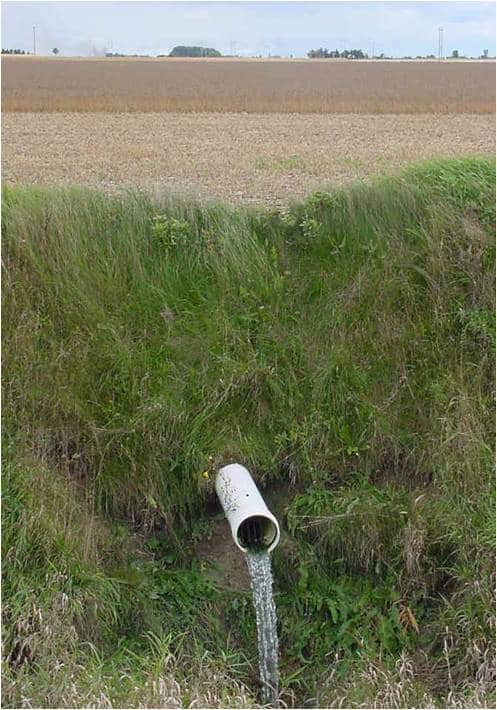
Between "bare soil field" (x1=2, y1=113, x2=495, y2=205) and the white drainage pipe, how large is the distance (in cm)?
293

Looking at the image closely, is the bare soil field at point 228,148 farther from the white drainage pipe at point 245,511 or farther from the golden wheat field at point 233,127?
the white drainage pipe at point 245,511

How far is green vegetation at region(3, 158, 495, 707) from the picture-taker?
4.34m

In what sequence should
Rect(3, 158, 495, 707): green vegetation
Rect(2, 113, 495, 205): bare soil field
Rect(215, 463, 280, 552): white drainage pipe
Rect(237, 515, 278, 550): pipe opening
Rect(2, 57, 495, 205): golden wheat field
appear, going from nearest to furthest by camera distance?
Rect(3, 158, 495, 707): green vegetation, Rect(215, 463, 280, 552): white drainage pipe, Rect(237, 515, 278, 550): pipe opening, Rect(2, 113, 495, 205): bare soil field, Rect(2, 57, 495, 205): golden wheat field

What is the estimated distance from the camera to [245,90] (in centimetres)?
2298

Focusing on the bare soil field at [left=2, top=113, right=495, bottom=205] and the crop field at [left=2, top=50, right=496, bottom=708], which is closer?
the crop field at [left=2, top=50, right=496, bottom=708]

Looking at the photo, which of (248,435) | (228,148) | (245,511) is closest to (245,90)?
(228,148)

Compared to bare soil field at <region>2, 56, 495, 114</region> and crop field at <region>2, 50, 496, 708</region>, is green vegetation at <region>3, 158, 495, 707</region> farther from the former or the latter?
bare soil field at <region>2, 56, 495, 114</region>

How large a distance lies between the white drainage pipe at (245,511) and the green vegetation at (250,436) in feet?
0.98

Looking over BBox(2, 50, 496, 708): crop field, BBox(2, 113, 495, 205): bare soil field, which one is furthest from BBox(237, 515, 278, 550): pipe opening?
BBox(2, 113, 495, 205): bare soil field

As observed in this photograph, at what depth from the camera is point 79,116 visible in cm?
1684

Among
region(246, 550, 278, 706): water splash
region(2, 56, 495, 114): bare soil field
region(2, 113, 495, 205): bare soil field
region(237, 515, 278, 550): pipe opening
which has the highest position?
region(2, 56, 495, 114): bare soil field

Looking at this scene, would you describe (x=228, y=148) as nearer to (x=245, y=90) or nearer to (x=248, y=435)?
(x=248, y=435)

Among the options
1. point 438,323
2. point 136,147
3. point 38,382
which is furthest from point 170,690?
point 136,147

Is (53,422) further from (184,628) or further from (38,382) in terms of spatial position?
(184,628)
